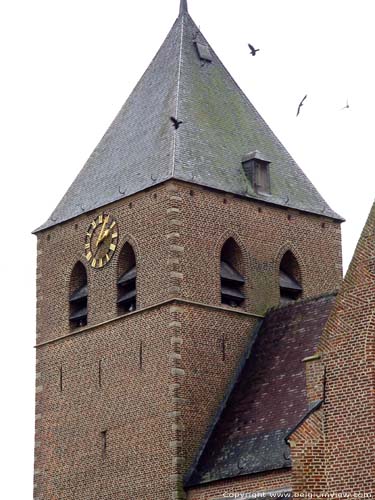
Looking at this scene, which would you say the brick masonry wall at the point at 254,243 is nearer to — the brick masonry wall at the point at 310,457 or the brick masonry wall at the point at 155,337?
the brick masonry wall at the point at 155,337

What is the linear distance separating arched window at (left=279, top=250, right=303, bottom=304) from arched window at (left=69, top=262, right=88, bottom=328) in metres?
5.10

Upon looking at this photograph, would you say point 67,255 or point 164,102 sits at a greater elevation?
point 164,102

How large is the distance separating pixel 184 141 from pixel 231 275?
3651 millimetres

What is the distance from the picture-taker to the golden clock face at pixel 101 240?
40750 mm

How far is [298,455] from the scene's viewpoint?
101 feet

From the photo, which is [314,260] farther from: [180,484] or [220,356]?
[180,484]

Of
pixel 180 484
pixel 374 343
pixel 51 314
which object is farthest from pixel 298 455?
pixel 51 314

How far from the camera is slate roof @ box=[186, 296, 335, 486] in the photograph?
1404 inches

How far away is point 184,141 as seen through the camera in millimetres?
40812

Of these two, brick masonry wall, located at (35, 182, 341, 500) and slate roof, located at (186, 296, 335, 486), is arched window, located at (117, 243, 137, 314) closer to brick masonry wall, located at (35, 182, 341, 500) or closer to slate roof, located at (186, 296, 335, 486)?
brick masonry wall, located at (35, 182, 341, 500)

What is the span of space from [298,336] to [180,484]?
15.1ft

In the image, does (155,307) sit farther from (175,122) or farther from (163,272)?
(175,122)

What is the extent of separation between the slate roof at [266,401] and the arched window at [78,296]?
4.73 metres

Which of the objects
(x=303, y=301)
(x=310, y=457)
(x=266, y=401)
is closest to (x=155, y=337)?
(x=266, y=401)
